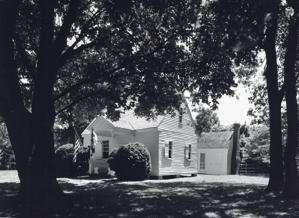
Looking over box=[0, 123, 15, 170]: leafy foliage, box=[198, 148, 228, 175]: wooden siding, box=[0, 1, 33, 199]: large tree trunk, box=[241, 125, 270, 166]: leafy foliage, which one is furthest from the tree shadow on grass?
box=[241, 125, 270, 166]: leafy foliage

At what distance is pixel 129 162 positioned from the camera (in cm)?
2694

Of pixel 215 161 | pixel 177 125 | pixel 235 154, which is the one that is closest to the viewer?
pixel 177 125

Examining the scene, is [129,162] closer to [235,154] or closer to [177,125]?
[177,125]

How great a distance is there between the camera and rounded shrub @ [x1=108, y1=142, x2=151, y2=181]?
2694cm

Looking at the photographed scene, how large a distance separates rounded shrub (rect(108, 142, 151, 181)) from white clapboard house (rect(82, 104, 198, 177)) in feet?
11.7

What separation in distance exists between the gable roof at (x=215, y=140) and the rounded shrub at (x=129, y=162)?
1938cm

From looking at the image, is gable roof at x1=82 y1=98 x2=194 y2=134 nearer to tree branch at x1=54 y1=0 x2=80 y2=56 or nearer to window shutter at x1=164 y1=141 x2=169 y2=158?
window shutter at x1=164 y1=141 x2=169 y2=158

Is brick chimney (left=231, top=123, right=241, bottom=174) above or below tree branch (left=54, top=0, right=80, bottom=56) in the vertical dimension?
below

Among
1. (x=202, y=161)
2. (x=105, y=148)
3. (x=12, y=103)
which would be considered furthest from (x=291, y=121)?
(x=202, y=161)

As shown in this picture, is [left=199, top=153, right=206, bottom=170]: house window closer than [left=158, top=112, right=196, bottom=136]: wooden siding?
No

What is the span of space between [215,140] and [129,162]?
2161 cm

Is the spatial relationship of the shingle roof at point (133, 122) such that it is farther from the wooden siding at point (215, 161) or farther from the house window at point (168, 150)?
the wooden siding at point (215, 161)

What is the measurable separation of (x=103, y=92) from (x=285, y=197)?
9.44m

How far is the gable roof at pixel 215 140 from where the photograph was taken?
44.9 m
